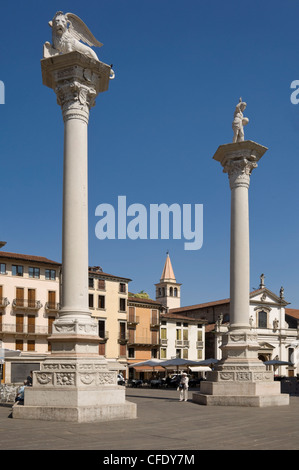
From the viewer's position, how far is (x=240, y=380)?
24.6 m

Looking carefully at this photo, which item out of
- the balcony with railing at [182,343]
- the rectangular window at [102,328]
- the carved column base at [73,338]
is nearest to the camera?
the carved column base at [73,338]

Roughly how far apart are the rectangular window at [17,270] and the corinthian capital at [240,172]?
140 ft

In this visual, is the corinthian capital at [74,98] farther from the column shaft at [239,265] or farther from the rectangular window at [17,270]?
the rectangular window at [17,270]

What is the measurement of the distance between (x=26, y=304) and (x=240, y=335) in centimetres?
4346

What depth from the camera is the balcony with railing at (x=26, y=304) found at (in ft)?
210

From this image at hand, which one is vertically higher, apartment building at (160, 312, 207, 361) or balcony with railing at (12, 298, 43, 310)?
balcony with railing at (12, 298, 43, 310)

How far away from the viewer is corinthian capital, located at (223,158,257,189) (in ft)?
89.1

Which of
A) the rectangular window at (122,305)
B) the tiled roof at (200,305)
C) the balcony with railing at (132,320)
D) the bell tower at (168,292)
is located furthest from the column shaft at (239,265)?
the bell tower at (168,292)

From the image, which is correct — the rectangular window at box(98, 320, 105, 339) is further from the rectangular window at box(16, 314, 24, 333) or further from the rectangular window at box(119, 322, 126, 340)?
the rectangular window at box(16, 314, 24, 333)

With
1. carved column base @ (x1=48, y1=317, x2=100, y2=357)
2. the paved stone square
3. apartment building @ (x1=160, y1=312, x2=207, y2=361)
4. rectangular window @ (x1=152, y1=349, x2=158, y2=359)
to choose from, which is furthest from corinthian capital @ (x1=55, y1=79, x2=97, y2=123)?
apartment building @ (x1=160, y1=312, x2=207, y2=361)

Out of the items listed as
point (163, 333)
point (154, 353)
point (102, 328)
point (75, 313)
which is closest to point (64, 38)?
point (75, 313)
